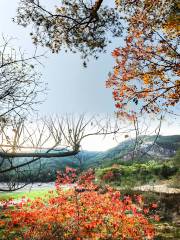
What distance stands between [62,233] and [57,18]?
7807mm

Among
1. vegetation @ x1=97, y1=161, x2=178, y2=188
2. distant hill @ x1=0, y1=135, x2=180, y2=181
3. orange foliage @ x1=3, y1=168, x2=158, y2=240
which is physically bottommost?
orange foliage @ x1=3, y1=168, x2=158, y2=240

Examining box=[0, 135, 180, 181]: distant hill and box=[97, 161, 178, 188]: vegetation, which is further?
box=[0, 135, 180, 181]: distant hill

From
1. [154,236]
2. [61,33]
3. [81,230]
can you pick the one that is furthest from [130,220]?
[61,33]

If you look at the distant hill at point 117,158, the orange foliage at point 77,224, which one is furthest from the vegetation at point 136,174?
the orange foliage at point 77,224

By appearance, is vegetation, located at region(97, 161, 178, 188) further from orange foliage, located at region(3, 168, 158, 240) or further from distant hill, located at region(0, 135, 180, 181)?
orange foliage, located at region(3, 168, 158, 240)

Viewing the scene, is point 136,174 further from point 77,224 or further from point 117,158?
point 117,158

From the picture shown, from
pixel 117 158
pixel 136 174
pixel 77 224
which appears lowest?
Result: pixel 77 224

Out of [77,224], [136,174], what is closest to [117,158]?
[136,174]

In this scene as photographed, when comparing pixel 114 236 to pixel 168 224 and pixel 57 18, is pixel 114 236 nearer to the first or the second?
pixel 168 224

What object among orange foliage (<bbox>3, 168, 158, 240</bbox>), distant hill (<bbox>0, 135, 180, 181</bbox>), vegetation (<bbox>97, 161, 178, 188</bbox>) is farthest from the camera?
distant hill (<bbox>0, 135, 180, 181</bbox>)

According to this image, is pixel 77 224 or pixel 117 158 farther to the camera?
pixel 117 158

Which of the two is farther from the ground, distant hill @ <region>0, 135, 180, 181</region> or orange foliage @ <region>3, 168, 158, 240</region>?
distant hill @ <region>0, 135, 180, 181</region>

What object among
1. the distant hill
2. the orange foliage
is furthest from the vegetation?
the orange foliage

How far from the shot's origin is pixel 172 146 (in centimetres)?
10762
